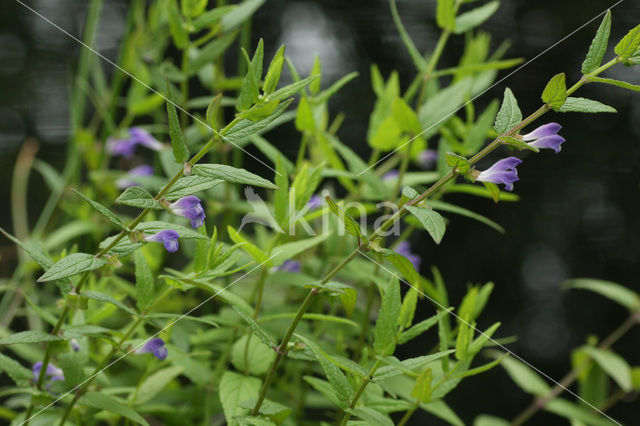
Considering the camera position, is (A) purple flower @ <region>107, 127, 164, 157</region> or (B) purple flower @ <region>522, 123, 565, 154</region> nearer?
(B) purple flower @ <region>522, 123, 565, 154</region>

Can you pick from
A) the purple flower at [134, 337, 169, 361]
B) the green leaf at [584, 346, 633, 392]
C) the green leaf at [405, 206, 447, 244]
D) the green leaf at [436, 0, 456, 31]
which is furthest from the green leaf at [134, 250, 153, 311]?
the green leaf at [584, 346, 633, 392]

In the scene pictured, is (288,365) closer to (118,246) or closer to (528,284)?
(118,246)

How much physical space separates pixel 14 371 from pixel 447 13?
1.11 feet

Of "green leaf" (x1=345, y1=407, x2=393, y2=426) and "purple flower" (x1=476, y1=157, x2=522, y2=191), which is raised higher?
"purple flower" (x1=476, y1=157, x2=522, y2=191)

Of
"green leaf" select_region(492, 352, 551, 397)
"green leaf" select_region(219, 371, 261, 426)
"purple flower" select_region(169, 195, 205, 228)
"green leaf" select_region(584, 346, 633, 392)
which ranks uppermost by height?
"purple flower" select_region(169, 195, 205, 228)

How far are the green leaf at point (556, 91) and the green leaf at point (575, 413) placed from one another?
37cm

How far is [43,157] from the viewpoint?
31.0 inches

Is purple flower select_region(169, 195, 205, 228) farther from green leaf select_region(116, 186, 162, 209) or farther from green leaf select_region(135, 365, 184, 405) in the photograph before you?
green leaf select_region(135, 365, 184, 405)

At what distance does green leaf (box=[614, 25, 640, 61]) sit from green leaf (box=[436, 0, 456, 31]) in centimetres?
18

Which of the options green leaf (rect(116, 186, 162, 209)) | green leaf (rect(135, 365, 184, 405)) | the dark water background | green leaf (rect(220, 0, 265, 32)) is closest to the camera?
green leaf (rect(116, 186, 162, 209))

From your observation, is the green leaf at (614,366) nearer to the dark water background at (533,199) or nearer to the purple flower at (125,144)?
the dark water background at (533,199)

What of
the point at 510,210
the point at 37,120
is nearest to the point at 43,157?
the point at 37,120

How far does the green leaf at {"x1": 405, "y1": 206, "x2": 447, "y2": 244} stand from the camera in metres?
0.24

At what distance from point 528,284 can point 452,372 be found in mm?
468
